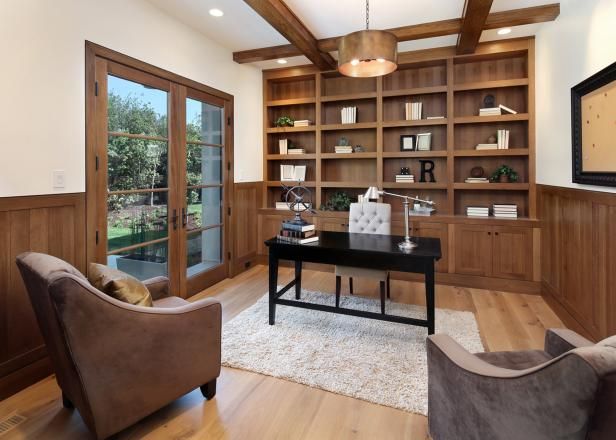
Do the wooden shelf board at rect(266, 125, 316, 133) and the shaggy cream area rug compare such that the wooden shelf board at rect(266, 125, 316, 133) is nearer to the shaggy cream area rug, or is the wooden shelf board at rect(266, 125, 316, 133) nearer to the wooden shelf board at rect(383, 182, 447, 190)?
the wooden shelf board at rect(383, 182, 447, 190)

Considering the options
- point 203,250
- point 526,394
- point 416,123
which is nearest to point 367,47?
point 526,394

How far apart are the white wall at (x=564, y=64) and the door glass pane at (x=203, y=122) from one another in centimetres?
354

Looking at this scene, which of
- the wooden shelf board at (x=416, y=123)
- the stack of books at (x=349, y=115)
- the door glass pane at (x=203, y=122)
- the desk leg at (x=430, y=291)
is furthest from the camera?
the stack of books at (x=349, y=115)

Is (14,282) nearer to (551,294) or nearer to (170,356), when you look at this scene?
(170,356)

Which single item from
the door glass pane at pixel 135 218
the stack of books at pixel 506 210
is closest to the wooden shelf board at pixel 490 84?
the stack of books at pixel 506 210

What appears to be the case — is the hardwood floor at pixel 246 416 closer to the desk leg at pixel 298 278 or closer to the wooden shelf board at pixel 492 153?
the desk leg at pixel 298 278

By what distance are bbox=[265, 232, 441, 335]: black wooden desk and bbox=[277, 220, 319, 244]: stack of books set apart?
0.24 feet

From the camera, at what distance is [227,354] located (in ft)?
8.81

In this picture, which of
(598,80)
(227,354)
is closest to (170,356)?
(227,354)

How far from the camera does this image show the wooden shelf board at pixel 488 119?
164 inches

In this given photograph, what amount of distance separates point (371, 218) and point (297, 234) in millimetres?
978

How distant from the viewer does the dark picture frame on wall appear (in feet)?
7.73

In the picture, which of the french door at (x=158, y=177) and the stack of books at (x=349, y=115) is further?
the stack of books at (x=349, y=115)

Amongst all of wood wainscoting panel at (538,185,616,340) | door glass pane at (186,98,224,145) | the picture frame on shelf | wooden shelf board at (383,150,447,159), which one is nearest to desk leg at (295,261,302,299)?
door glass pane at (186,98,224,145)
